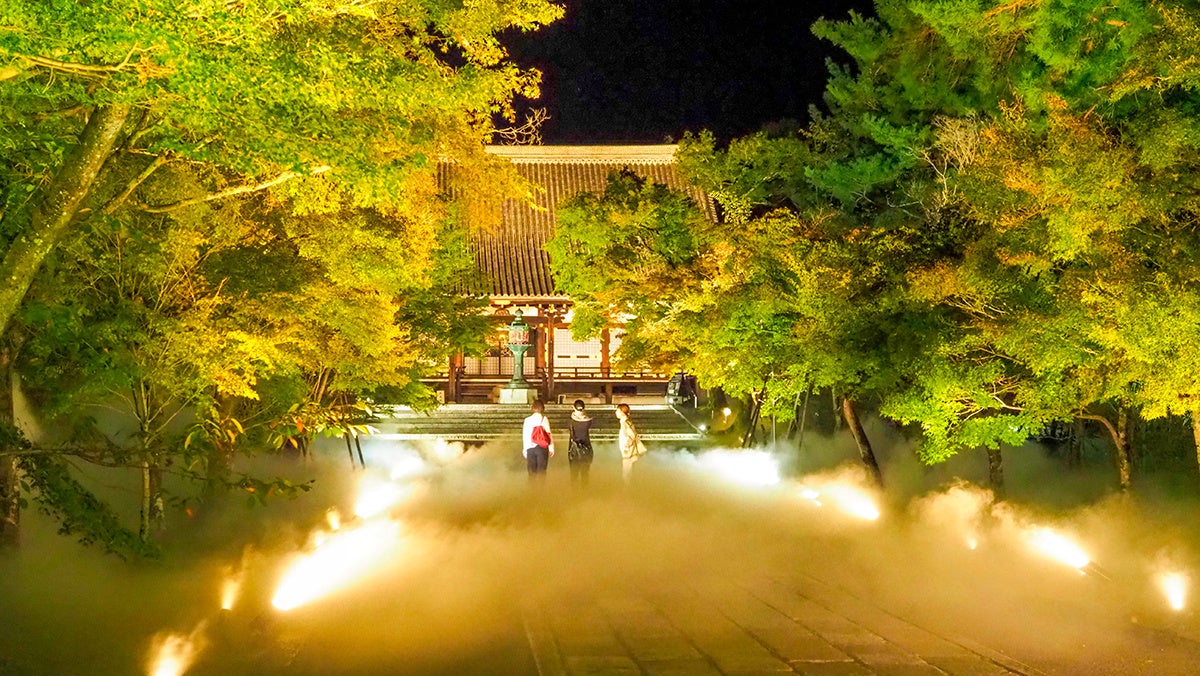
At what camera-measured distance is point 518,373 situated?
1184 inches

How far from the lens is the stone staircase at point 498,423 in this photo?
2639 cm

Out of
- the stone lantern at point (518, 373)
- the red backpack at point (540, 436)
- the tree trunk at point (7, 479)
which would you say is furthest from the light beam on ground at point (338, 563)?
the stone lantern at point (518, 373)

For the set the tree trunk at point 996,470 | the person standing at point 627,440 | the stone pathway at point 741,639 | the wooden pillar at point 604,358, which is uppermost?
the wooden pillar at point 604,358

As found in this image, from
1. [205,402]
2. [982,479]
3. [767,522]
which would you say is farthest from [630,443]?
[205,402]

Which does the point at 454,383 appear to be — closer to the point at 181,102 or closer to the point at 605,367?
the point at 605,367

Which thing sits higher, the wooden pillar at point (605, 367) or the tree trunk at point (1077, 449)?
the wooden pillar at point (605, 367)

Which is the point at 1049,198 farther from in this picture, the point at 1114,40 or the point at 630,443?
the point at 630,443

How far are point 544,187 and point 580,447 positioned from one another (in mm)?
18096

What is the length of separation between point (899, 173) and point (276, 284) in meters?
16.4

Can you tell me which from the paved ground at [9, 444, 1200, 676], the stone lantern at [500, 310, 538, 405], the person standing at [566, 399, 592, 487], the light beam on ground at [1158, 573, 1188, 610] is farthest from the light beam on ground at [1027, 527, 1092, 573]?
the stone lantern at [500, 310, 538, 405]

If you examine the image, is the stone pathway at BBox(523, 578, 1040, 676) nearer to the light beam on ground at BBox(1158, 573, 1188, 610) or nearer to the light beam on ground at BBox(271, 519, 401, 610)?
the light beam on ground at BBox(271, 519, 401, 610)

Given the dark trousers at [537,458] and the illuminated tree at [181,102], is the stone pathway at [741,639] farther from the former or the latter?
the dark trousers at [537,458]

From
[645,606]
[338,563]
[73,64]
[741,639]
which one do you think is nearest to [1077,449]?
[645,606]

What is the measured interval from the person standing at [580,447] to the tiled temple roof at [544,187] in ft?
51.2
